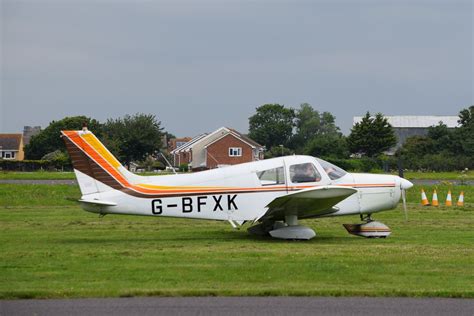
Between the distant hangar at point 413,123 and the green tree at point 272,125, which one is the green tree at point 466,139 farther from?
the distant hangar at point 413,123

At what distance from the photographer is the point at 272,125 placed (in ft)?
280

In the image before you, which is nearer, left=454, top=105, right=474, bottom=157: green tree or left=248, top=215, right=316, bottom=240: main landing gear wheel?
left=248, top=215, right=316, bottom=240: main landing gear wheel

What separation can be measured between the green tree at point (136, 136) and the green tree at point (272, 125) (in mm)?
11806

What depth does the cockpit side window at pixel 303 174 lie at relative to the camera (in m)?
16.5

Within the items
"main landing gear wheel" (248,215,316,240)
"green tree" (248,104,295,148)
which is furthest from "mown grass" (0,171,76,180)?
"main landing gear wheel" (248,215,316,240)

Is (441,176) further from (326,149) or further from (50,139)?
(50,139)

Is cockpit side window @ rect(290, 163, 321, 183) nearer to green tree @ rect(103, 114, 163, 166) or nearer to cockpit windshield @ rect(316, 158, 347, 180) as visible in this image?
cockpit windshield @ rect(316, 158, 347, 180)

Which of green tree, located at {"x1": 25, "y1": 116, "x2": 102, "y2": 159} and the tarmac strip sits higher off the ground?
green tree, located at {"x1": 25, "y1": 116, "x2": 102, "y2": 159}

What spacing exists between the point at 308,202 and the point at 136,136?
2304 inches

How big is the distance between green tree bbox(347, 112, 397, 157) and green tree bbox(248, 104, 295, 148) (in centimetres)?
1249

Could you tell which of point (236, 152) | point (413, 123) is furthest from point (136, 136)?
point (413, 123)

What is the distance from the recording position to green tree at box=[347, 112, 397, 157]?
66188mm

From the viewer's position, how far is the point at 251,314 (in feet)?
28.8

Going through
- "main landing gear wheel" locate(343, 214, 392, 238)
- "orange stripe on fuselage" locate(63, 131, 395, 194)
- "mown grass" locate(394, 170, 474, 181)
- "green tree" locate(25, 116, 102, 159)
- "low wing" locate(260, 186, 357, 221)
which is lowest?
"main landing gear wheel" locate(343, 214, 392, 238)
